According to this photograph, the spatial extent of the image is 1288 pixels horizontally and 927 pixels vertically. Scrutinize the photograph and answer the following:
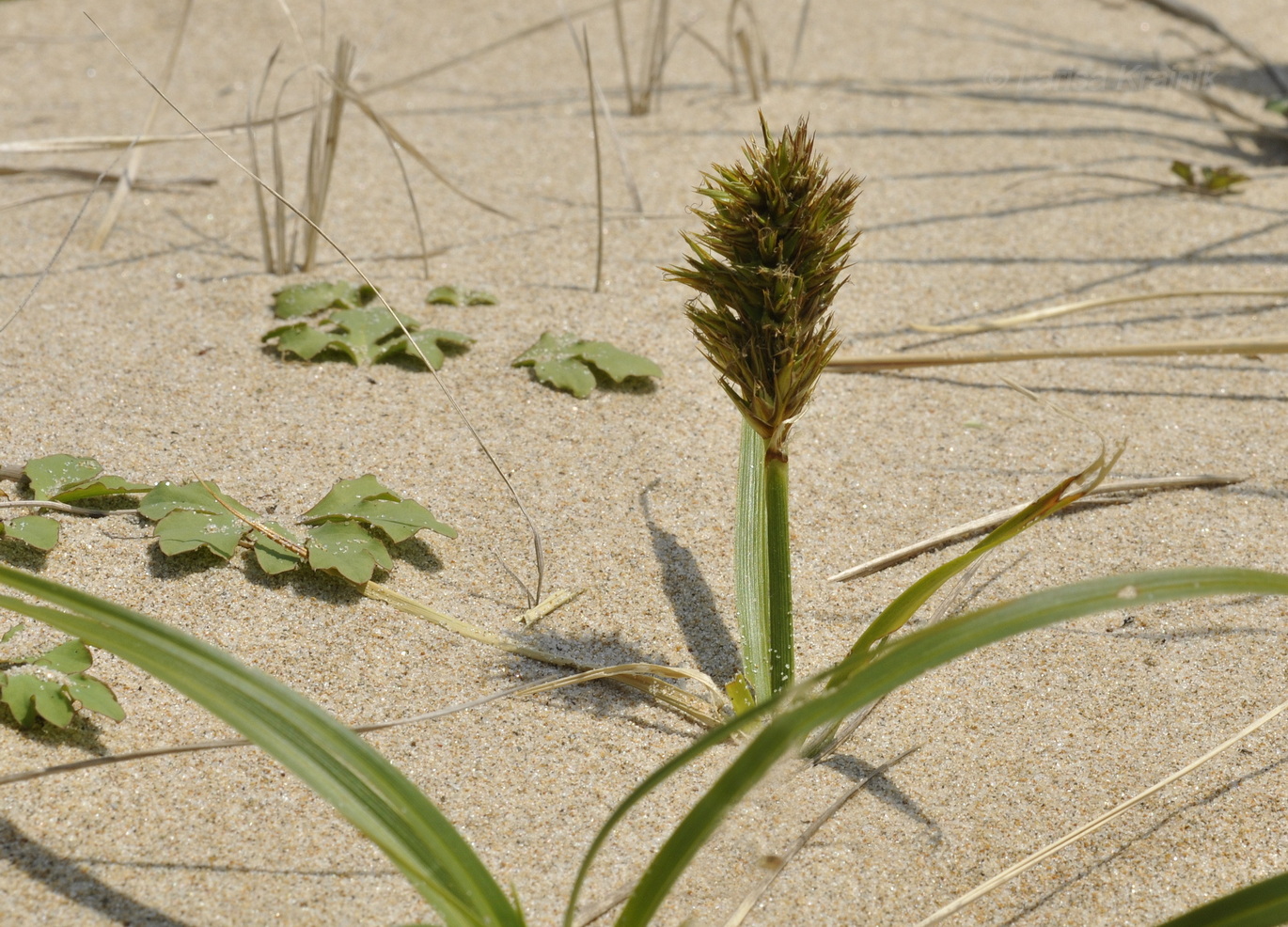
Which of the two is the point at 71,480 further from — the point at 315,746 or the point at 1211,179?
the point at 1211,179

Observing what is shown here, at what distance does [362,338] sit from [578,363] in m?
0.42

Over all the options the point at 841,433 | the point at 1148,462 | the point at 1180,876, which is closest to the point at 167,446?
the point at 841,433

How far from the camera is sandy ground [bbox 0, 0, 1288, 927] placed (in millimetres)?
1252

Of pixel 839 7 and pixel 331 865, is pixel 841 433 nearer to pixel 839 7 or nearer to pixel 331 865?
pixel 331 865

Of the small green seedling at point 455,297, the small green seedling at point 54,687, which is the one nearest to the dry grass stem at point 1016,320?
the small green seedling at point 455,297

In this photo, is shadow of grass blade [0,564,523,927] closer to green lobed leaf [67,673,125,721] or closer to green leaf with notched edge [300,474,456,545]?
green lobed leaf [67,673,125,721]

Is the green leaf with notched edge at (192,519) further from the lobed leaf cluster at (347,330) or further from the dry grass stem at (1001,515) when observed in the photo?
the dry grass stem at (1001,515)

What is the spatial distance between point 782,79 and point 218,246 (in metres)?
1.97

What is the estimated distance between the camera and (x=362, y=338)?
2.13 metres

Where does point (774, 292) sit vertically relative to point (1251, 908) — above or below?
above

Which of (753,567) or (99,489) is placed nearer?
(753,567)

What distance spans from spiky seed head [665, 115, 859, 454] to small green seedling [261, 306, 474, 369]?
0.96 metres

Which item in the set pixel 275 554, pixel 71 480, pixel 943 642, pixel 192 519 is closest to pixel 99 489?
pixel 71 480

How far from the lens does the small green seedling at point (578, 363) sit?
207 cm
